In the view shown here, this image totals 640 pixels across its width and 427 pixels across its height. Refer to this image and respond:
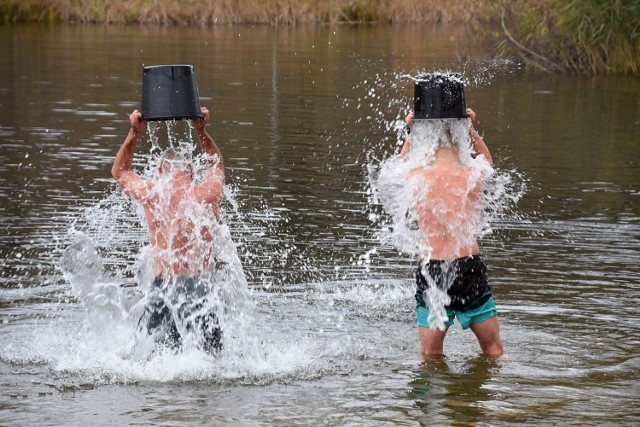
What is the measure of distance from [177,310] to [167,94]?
129cm

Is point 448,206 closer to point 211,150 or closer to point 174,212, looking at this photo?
point 211,150

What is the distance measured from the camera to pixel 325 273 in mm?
10352

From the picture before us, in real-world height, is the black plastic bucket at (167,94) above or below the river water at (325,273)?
above

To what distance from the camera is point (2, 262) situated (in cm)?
1039

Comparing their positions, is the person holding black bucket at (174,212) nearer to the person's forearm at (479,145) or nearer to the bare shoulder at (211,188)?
the bare shoulder at (211,188)

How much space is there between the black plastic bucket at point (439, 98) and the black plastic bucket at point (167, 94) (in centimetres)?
136

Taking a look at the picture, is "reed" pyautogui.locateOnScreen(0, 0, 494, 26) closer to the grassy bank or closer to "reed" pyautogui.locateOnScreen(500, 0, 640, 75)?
the grassy bank

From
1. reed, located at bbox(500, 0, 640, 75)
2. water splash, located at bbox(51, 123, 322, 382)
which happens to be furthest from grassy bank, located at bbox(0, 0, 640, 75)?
water splash, located at bbox(51, 123, 322, 382)

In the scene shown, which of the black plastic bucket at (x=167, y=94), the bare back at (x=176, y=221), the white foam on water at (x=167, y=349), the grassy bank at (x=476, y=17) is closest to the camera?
the black plastic bucket at (x=167, y=94)

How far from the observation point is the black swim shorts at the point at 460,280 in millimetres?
7133

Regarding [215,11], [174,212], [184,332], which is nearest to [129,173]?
[174,212]

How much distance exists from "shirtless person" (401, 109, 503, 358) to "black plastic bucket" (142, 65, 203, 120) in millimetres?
1360

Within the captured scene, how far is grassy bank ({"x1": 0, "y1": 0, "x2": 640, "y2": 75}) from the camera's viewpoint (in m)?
27.6

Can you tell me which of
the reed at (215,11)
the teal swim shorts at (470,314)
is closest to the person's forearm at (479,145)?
the teal swim shorts at (470,314)
